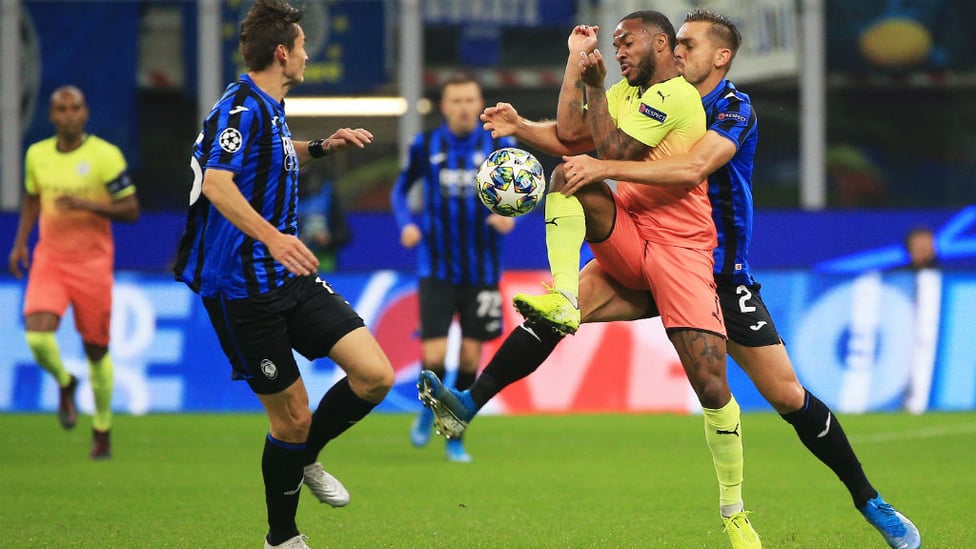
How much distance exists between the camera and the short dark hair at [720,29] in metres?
6.06

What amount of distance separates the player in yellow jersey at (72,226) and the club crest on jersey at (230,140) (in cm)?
473

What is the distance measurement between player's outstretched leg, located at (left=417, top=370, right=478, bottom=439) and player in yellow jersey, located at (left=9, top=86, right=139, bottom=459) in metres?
4.66

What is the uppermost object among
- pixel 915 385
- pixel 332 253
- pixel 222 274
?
pixel 222 274

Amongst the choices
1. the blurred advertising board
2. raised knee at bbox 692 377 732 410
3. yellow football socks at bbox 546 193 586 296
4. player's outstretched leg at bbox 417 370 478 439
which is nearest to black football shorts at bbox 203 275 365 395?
player's outstretched leg at bbox 417 370 478 439

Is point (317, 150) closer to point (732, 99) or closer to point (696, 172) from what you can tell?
point (696, 172)

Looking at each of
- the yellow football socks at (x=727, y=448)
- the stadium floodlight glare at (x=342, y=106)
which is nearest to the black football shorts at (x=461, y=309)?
the yellow football socks at (x=727, y=448)

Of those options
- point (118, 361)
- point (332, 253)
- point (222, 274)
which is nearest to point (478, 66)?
point (332, 253)

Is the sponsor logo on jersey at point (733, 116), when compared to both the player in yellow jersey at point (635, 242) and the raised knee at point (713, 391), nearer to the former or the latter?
the player in yellow jersey at point (635, 242)

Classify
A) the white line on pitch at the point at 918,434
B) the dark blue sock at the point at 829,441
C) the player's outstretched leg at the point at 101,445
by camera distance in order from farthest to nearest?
the white line on pitch at the point at 918,434
the player's outstretched leg at the point at 101,445
the dark blue sock at the point at 829,441

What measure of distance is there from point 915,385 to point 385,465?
5.43 metres

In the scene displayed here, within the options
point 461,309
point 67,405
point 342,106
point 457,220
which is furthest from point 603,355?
point 342,106

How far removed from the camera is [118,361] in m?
12.6

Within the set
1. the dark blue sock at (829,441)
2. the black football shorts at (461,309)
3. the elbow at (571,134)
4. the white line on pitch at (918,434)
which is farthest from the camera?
the white line on pitch at (918,434)

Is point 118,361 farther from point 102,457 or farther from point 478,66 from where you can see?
point 478,66
